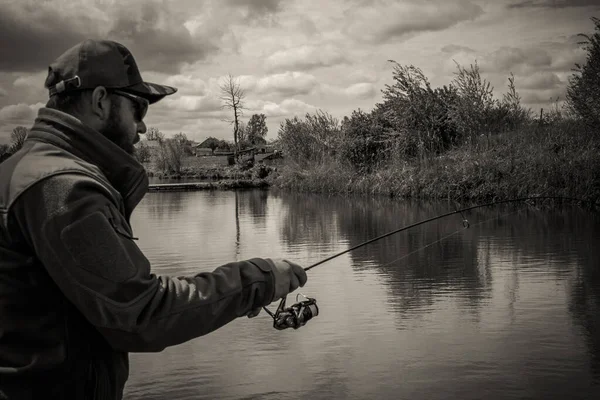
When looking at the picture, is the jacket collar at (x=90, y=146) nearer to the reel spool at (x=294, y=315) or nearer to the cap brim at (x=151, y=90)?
the cap brim at (x=151, y=90)

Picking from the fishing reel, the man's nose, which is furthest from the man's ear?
the fishing reel

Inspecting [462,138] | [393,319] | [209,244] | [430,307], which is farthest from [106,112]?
[462,138]

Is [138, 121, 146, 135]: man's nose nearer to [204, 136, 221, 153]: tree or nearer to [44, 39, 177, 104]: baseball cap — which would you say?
[44, 39, 177, 104]: baseball cap

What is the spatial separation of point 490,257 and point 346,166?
18.8 meters

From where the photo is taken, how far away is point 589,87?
16.5m

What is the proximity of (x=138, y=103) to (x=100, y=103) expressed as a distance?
136 millimetres

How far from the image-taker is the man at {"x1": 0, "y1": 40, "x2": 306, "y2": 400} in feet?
4.96

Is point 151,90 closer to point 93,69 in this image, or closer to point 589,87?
point 93,69

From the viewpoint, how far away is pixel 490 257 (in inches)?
376

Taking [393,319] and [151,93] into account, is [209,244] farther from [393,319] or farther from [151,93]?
[151,93]

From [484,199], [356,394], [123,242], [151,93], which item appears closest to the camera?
[123,242]

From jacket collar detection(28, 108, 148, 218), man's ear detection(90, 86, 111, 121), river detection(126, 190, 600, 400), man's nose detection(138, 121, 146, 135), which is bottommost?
river detection(126, 190, 600, 400)

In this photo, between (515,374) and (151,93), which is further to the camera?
(515,374)

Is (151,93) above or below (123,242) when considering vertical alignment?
above
